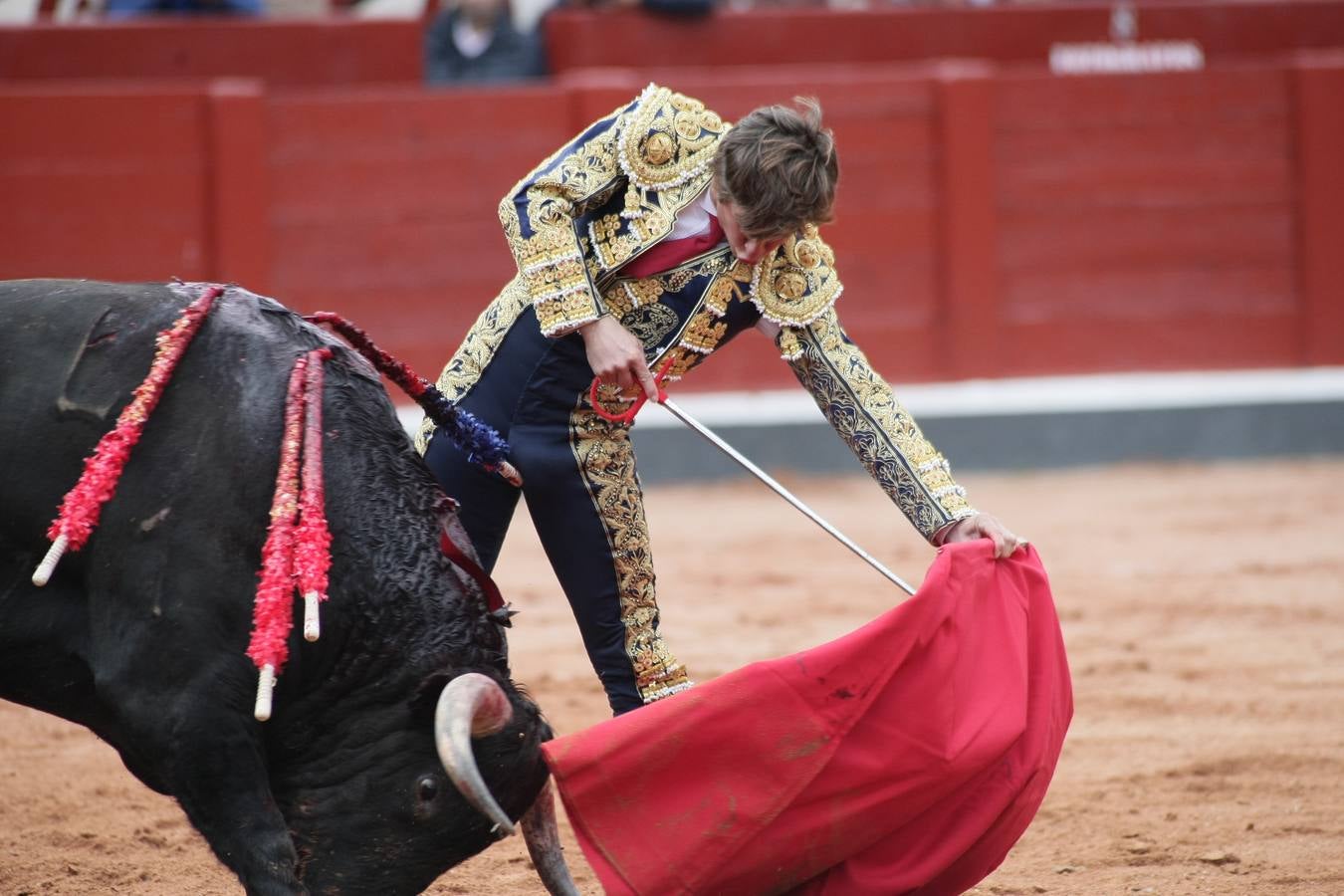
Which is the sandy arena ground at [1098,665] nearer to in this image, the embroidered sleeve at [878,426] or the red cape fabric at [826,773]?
the red cape fabric at [826,773]

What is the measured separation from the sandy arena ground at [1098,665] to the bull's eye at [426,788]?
641 millimetres

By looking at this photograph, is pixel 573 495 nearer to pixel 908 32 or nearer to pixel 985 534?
pixel 985 534

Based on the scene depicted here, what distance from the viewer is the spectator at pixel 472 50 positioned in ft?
23.4

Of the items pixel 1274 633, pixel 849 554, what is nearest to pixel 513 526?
pixel 849 554

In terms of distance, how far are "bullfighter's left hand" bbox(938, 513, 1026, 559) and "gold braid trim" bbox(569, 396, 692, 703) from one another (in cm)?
47

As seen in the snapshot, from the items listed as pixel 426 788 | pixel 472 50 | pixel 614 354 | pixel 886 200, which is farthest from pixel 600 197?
pixel 886 200

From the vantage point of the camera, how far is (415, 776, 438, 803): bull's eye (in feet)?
6.74

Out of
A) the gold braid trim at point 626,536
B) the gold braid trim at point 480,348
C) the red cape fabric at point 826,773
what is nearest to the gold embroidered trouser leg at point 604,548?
the gold braid trim at point 626,536

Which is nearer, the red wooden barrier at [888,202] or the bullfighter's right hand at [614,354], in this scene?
the bullfighter's right hand at [614,354]

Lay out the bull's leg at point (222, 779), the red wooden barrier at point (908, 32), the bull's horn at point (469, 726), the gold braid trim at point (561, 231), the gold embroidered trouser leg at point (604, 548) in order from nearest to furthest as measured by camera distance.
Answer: the bull's horn at point (469, 726)
the bull's leg at point (222, 779)
the gold braid trim at point (561, 231)
the gold embroidered trouser leg at point (604, 548)
the red wooden barrier at point (908, 32)

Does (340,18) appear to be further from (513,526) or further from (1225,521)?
(1225,521)

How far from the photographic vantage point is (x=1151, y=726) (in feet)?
11.5

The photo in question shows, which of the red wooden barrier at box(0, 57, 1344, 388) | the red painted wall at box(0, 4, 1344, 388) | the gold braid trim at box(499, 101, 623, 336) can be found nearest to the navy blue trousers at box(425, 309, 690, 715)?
the gold braid trim at box(499, 101, 623, 336)

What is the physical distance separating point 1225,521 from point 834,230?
222cm
